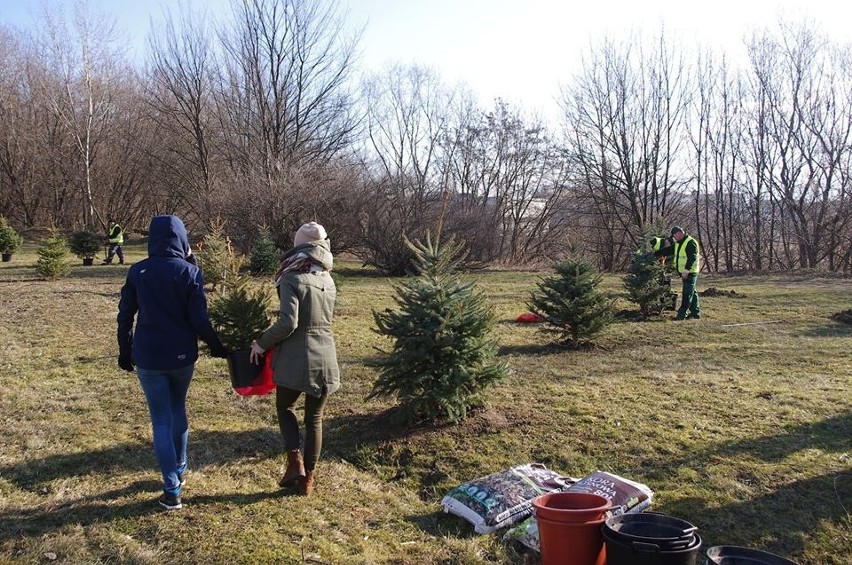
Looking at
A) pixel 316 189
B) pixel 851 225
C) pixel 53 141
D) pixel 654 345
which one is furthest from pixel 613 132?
pixel 53 141

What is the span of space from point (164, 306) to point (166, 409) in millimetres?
637

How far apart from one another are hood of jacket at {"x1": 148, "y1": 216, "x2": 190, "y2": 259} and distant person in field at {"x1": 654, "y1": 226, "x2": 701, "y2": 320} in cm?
941

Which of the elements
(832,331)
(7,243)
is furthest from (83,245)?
(832,331)

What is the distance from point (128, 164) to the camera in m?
39.9

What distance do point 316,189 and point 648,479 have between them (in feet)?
63.3

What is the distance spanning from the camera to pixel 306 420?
4191mm

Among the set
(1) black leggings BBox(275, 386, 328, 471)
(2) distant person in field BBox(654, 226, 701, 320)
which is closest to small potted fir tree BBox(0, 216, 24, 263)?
(2) distant person in field BBox(654, 226, 701, 320)

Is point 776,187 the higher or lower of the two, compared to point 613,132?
lower

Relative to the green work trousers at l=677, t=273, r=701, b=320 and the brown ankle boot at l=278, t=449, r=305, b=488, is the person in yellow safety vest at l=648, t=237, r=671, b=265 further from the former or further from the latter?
the brown ankle boot at l=278, t=449, r=305, b=488

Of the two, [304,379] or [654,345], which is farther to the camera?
[654,345]

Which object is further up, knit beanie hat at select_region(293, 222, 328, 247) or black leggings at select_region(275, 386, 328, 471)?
knit beanie hat at select_region(293, 222, 328, 247)

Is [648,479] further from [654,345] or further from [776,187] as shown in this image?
[776,187]

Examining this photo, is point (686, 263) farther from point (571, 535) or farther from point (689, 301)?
point (571, 535)

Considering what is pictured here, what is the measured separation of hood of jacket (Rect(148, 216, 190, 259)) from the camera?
3.87m
